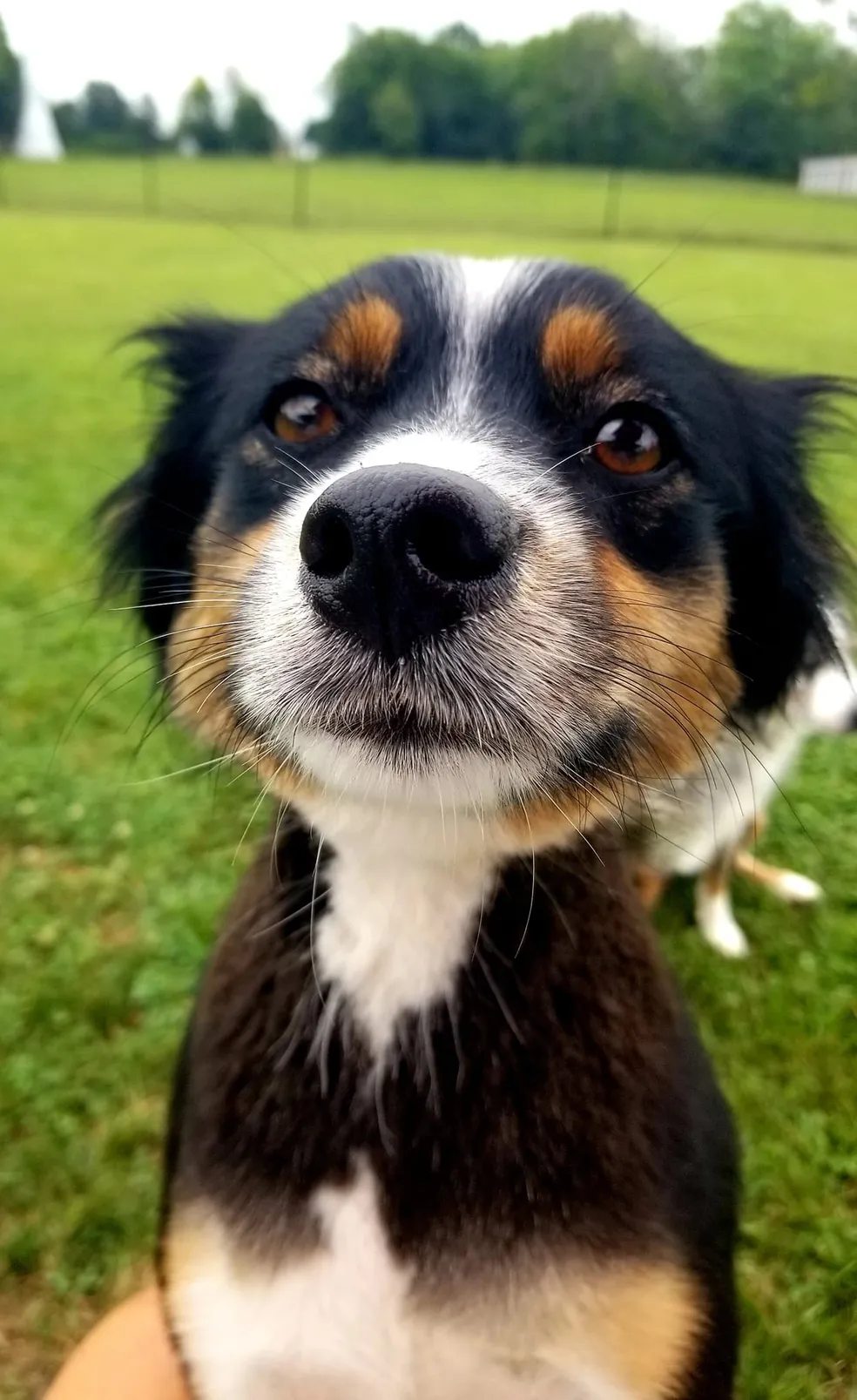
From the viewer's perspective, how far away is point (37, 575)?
6781 millimetres

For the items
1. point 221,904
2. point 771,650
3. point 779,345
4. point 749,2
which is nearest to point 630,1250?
point 771,650

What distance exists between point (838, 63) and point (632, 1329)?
45.1 metres

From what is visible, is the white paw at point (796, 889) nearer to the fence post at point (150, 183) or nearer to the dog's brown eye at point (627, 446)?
the dog's brown eye at point (627, 446)

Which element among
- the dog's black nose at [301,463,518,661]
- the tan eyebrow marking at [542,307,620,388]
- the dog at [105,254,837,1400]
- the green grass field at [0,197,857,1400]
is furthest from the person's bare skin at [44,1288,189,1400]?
the tan eyebrow marking at [542,307,620,388]

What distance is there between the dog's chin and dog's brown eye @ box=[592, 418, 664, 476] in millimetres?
628

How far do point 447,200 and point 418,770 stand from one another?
40425 mm

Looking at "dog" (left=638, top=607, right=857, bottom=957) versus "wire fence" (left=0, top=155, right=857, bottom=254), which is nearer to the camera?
"dog" (left=638, top=607, right=857, bottom=957)

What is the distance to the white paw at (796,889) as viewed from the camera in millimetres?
4234

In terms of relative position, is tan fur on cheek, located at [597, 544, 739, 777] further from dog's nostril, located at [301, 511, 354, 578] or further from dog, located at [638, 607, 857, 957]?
dog's nostril, located at [301, 511, 354, 578]

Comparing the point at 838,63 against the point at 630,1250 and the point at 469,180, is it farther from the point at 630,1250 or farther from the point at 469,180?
the point at 630,1250

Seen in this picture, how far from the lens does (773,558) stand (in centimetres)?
234

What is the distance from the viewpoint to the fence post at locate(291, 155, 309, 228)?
105ft

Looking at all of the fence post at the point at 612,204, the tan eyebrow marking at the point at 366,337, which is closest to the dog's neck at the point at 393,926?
the tan eyebrow marking at the point at 366,337

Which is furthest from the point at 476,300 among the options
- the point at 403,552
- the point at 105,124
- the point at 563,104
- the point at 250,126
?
the point at 250,126
